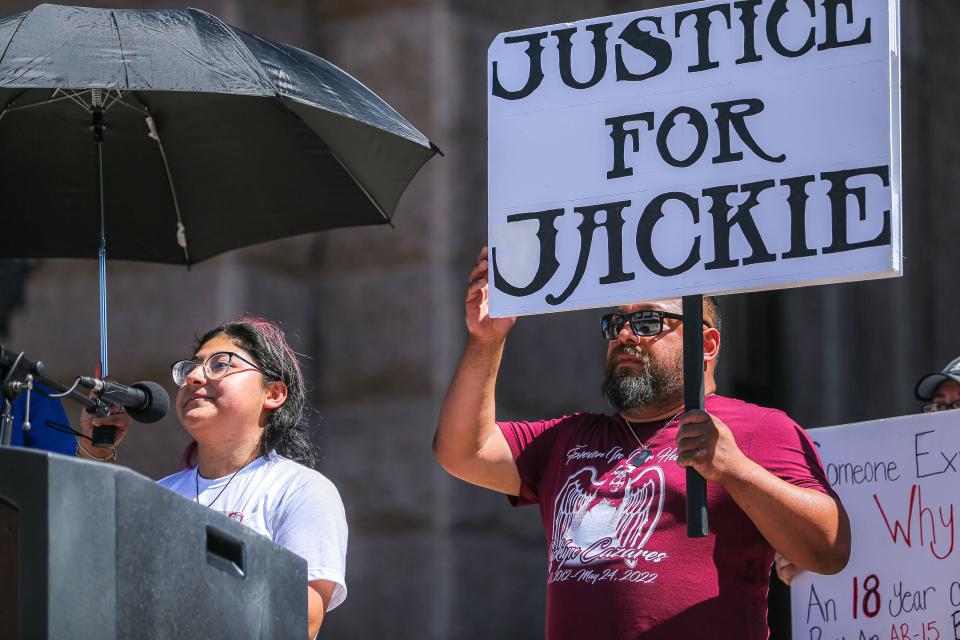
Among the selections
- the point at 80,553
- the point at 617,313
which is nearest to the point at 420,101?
the point at 617,313

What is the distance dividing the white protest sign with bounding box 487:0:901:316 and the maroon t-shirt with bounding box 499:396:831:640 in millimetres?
458

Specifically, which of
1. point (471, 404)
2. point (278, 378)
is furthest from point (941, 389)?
point (278, 378)

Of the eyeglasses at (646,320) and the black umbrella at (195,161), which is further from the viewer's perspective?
the black umbrella at (195,161)

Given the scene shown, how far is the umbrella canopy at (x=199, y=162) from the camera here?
4215 mm

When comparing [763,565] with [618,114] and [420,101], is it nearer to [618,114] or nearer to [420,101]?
[618,114]

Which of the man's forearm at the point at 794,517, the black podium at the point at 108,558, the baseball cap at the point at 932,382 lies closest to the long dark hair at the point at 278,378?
the man's forearm at the point at 794,517

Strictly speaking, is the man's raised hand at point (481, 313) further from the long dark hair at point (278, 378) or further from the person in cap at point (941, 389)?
the person in cap at point (941, 389)

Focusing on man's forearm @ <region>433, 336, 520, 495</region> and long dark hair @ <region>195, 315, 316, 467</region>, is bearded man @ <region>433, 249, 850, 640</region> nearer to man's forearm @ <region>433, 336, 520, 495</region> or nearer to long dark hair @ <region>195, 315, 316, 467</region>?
man's forearm @ <region>433, 336, 520, 495</region>

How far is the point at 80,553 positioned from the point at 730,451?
1.52 meters

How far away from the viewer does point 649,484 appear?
3656mm

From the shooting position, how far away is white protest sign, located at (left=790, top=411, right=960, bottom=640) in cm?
446

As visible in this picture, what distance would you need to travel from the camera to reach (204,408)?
394 centimetres

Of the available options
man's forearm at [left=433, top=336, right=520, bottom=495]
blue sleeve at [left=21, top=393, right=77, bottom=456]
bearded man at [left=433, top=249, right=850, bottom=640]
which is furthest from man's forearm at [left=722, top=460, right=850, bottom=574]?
blue sleeve at [left=21, top=393, right=77, bottom=456]

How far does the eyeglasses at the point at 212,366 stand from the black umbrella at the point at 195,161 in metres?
0.37
